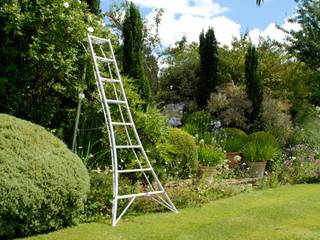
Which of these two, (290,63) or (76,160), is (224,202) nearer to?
(76,160)

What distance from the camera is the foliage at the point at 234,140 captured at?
522 inches

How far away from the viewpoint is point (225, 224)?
6664mm

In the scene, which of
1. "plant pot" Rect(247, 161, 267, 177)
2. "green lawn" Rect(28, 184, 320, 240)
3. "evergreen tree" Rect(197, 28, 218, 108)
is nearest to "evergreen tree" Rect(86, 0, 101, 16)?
"green lawn" Rect(28, 184, 320, 240)

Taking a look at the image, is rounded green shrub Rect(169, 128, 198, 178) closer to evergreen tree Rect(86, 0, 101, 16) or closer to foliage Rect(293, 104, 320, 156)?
evergreen tree Rect(86, 0, 101, 16)

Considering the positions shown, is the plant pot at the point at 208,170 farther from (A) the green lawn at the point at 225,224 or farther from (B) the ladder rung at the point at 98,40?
(B) the ladder rung at the point at 98,40

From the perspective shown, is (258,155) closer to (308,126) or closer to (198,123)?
(198,123)

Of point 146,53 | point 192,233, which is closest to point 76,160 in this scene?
point 192,233

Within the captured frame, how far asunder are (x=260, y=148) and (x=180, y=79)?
560 centimetres

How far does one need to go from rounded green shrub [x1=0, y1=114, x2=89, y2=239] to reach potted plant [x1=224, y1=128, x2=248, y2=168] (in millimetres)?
6238

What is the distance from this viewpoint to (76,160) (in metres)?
6.77

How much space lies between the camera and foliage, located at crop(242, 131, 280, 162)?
12672 mm

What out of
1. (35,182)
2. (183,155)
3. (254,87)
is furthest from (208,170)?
(35,182)

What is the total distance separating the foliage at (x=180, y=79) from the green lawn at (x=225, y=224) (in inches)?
351

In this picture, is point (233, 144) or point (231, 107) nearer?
point (233, 144)
